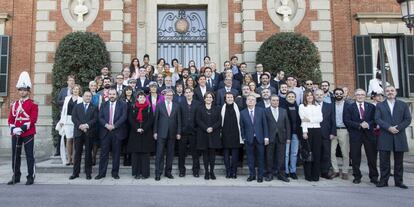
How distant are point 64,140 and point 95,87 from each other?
157cm

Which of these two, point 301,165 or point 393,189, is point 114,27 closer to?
point 301,165

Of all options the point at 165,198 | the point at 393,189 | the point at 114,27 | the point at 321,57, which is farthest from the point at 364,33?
the point at 165,198

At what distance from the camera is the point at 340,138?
941cm

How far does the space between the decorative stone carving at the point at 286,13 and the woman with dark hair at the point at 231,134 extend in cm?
559

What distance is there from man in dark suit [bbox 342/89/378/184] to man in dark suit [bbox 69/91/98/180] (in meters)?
5.77

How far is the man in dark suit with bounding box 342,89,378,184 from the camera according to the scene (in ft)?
29.2

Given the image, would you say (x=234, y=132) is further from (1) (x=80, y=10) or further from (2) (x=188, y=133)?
(1) (x=80, y=10)

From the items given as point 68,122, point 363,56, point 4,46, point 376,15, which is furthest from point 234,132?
point 4,46

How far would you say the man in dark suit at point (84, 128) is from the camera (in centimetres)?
905

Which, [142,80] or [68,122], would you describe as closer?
[68,122]

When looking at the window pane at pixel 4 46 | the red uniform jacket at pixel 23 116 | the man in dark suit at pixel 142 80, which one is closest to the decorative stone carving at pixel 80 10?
the window pane at pixel 4 46

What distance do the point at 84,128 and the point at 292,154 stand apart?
15.6 feet

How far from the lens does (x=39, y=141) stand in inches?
518

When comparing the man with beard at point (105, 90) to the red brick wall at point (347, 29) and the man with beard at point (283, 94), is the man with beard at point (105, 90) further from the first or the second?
the red brick wall at point (347, 29)
